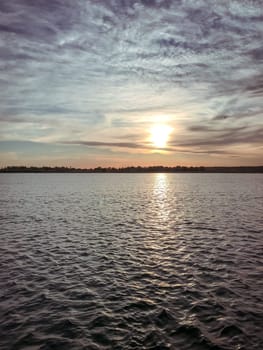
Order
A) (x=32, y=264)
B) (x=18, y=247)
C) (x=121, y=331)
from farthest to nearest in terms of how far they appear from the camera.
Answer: (x=18, y=247) → (x=32, y=264) → (x=121, y=331)

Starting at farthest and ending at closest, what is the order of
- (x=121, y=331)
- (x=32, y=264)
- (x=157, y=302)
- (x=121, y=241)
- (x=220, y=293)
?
(x=121, y=241)
(x=32, y=264)
(x=220, y=293)
(x=157, y=302)
(x=121, y=331)

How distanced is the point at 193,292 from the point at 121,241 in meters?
15.2

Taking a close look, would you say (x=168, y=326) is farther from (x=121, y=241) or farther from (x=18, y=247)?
(x=18, y=247)

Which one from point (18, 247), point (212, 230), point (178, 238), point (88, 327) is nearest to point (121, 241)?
point (178, 238)

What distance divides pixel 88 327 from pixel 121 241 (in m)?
18.4

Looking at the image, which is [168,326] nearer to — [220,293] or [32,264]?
[220,293]

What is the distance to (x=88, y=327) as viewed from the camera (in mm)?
14891

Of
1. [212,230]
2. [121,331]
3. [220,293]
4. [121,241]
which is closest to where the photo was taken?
[121,331]

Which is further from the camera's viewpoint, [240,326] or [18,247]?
[18,247]

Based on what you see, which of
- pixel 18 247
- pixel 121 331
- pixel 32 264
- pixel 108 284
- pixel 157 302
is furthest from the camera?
pixel 18 247

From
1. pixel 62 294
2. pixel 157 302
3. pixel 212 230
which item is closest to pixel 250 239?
pixel 212 230

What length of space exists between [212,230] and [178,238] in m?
7.15

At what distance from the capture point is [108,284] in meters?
20.5

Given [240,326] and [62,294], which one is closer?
[240,326]
